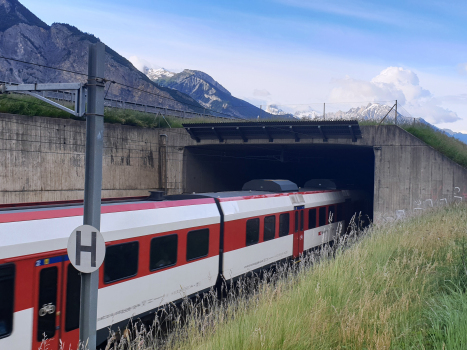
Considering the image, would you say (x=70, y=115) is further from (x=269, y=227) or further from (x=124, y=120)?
(x=269, y=227)

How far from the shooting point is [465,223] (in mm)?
9477

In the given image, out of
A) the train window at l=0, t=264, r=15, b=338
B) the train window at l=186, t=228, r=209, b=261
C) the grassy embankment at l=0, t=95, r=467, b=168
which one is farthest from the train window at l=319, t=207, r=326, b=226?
the train window at l=0, t=264, r=15, b=338

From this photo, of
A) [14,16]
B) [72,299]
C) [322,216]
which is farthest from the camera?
[14,16]

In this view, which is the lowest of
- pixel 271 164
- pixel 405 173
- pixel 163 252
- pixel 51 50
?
pixel 163 252

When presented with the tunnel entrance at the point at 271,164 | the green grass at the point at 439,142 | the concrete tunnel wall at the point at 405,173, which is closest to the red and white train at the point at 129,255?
the concrete tunnel wall at the point at 405,173

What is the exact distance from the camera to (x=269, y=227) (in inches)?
509

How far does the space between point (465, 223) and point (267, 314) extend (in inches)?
272

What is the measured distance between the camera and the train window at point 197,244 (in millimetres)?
9273

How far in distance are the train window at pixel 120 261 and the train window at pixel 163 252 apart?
0.48 metres

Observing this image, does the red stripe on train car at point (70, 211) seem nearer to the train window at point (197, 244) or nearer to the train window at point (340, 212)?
the train window at point (197, 244)

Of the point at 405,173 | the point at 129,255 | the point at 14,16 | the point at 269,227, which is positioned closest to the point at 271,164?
the point at 405,173

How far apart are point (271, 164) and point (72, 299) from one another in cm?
2932

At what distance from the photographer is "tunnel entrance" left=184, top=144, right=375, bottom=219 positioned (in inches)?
999

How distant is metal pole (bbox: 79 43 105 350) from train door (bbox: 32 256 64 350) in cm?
107
